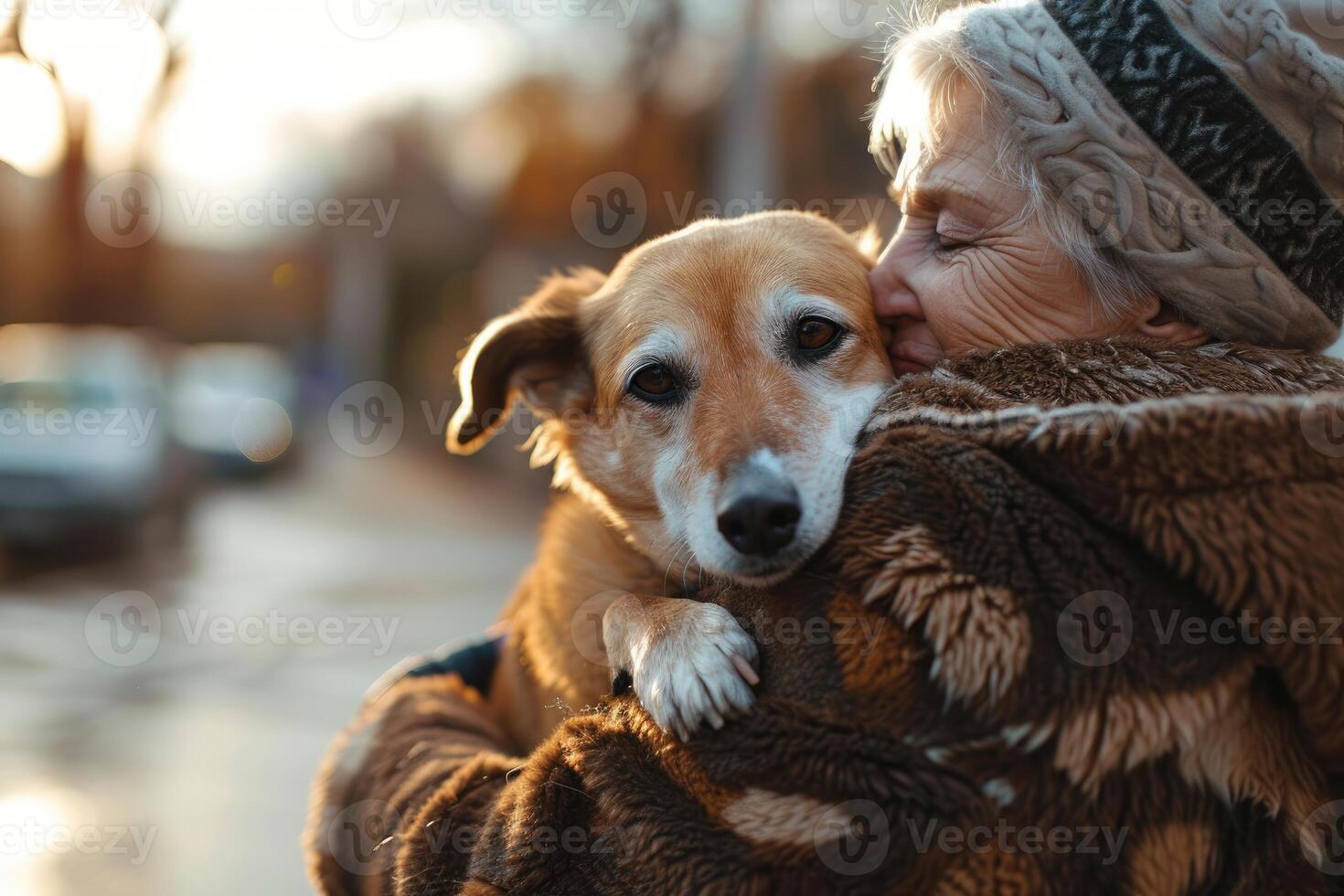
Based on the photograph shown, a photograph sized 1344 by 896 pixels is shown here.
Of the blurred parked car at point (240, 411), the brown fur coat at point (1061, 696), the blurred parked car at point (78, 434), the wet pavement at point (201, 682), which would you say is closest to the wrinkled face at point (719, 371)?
the brown fur coat at point (1061, 696)

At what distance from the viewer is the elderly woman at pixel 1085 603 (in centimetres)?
136

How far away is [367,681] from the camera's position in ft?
29.5

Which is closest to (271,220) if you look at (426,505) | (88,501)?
(88,501)

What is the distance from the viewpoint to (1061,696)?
1370mm

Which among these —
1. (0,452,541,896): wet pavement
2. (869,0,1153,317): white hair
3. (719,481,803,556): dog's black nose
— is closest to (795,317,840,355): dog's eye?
(869,0,1153,317): white hair

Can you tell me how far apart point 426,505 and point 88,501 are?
9.33 m

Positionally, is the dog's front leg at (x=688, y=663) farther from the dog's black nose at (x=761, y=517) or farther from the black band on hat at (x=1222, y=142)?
the black band on hat at (x=1222, y=142)

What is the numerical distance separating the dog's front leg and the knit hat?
3.07 ft

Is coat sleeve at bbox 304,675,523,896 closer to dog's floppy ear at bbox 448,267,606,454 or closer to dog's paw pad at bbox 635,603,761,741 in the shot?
dog's paw pad at bbox 635,603,761,741

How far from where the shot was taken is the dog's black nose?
1900 millimetres

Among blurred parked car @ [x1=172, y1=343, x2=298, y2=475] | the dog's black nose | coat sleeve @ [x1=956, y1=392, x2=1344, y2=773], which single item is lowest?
blurred parked car @ [x1=172, y1=343, x2=298, y2=475]

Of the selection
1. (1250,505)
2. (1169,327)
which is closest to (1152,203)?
(1169,327)

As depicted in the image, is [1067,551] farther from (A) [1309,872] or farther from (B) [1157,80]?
(B) [1157,80]

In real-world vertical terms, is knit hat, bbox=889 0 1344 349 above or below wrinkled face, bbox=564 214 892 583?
above
